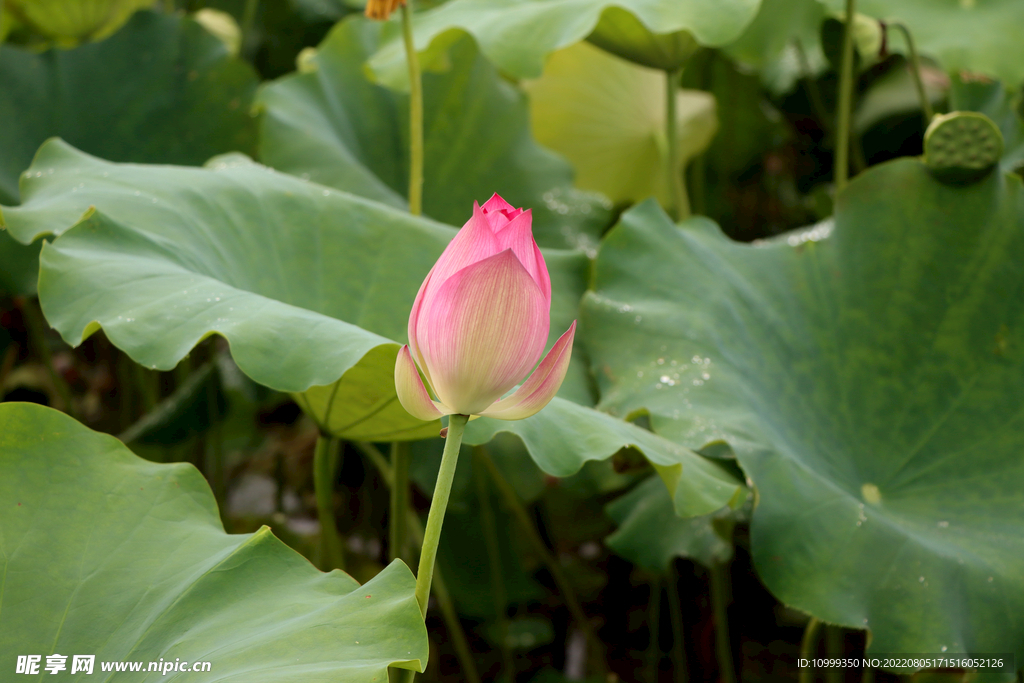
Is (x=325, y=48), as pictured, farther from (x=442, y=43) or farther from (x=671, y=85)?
(x=671, y=85)

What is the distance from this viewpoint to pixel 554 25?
103cm

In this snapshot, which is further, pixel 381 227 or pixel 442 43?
pixel 442 43

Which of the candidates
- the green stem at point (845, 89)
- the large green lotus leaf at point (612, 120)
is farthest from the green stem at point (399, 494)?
the large green lotus leaf at point (612, 120)

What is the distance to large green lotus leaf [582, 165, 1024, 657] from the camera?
2.50ft

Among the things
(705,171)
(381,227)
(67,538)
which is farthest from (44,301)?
(705,171)

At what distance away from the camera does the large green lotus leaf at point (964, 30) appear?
1.22 m

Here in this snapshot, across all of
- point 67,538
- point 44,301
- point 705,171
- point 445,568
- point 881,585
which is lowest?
point 445,568

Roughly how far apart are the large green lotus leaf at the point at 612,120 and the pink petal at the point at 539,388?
112cm

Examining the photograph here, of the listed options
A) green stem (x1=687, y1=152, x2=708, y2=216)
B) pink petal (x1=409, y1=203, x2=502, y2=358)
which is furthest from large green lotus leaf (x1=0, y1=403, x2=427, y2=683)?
green stem (x1=687, y1=152, x2=708, y2=216)

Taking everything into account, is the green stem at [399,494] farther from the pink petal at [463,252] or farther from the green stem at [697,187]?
the green stem at [697,187]

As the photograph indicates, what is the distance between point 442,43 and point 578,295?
0.42m

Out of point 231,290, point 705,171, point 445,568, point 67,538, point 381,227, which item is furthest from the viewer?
point 705,171

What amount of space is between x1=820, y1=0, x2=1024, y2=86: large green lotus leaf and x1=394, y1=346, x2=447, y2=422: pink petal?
110cm

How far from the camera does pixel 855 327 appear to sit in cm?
98
